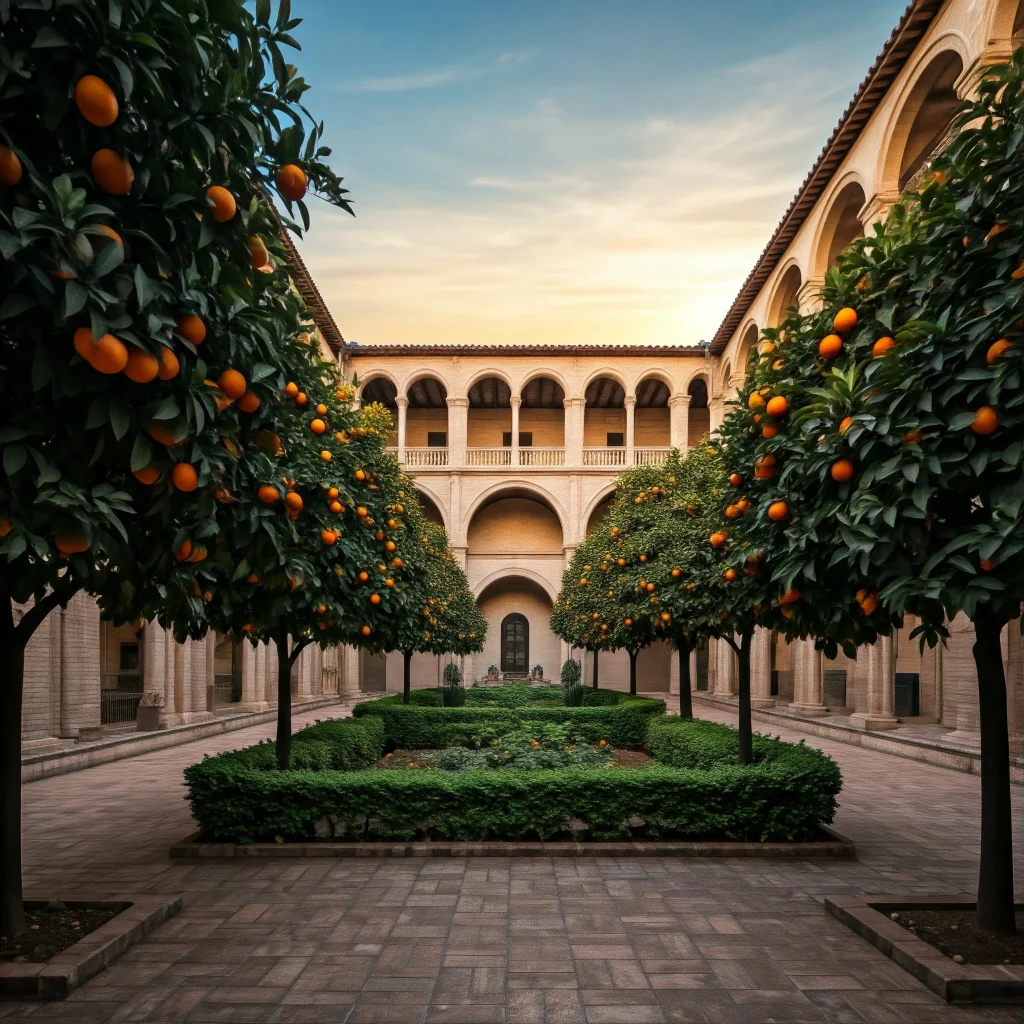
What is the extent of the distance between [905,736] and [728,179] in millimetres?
10651

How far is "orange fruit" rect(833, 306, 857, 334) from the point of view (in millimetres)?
4594

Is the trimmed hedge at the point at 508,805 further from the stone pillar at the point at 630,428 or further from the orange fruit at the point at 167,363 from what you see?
the stone pillar at the point at 630,428

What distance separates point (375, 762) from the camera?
12.5 metres

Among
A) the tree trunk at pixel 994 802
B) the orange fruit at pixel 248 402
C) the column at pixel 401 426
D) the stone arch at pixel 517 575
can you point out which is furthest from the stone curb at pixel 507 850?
the stone arch at pixel 517 575

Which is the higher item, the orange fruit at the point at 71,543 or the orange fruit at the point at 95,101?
the orange fruit at the point at 95,101

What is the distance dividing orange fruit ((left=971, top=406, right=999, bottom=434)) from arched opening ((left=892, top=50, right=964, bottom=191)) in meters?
11.7

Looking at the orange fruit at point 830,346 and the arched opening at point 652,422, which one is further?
the arched opening at point 652,422

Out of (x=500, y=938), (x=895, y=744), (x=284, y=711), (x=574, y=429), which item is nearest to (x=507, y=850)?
(x=500, y=938)

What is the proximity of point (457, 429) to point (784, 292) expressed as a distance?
45.3 ft

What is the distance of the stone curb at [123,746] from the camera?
11.3 m

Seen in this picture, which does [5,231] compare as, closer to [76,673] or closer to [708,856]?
[708,856]

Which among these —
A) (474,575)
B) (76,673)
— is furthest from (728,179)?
(474,575)

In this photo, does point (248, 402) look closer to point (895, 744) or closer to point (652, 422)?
point (895, 744)

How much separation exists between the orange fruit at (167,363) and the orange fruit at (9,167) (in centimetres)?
64
